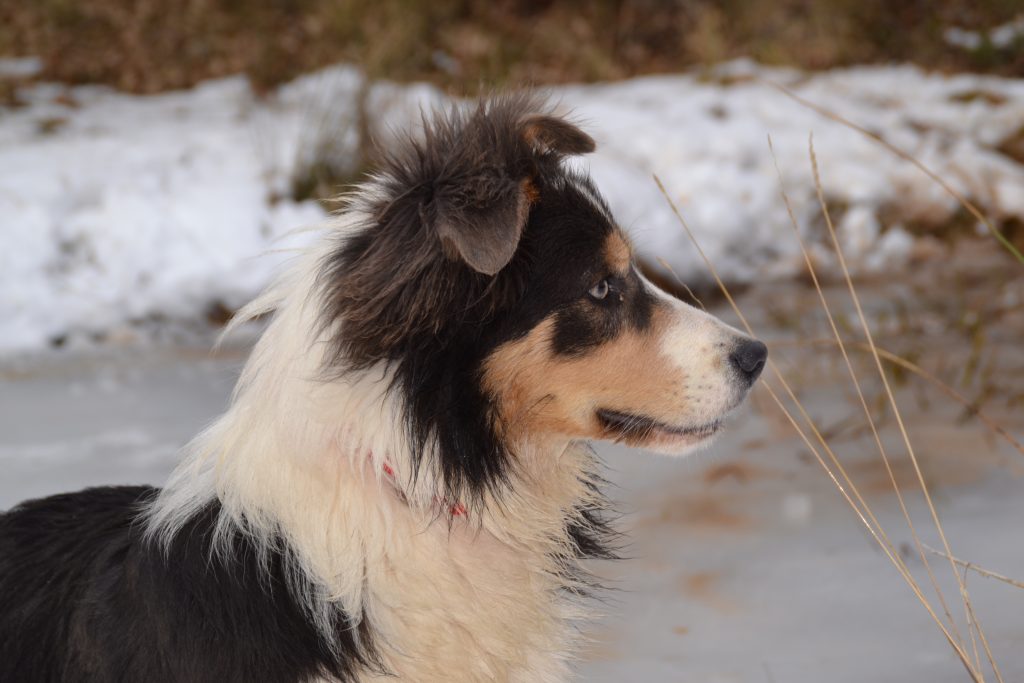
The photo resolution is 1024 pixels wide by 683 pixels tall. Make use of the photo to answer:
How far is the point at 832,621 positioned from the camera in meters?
3.66

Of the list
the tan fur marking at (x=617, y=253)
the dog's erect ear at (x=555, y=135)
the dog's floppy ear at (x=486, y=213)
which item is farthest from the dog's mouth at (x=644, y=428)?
the dog's erect ear at (x=555, y=135)

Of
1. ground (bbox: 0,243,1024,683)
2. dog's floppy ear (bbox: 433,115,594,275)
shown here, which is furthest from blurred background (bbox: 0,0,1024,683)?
dog's floppy ear (bbox: 433,115,594,275)

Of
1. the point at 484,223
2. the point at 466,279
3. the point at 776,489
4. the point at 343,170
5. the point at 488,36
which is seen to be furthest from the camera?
the point at 488,36

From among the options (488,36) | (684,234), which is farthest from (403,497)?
(488,36)

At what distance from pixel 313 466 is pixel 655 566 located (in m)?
1.82

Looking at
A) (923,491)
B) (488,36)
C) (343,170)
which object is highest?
(488,36)

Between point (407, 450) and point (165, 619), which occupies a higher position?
point (407, 450)

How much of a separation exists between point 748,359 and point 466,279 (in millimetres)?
746

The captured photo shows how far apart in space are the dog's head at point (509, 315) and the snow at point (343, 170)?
3.35 metres

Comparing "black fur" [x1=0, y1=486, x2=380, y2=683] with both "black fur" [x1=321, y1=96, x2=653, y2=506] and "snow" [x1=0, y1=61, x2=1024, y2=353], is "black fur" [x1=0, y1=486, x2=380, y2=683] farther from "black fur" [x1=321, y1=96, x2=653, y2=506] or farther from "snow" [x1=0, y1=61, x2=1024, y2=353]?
"snow" [x1=0, y1=61, x2=1024, y2=353]

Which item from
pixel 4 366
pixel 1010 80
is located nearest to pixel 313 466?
pixel 4 366

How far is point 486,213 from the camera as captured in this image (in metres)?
2.52

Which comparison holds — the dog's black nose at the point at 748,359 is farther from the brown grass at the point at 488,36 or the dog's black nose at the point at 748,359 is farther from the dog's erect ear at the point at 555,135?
the brown grass at the point at 488,36

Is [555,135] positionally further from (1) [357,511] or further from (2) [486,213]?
(1) [357,511]
